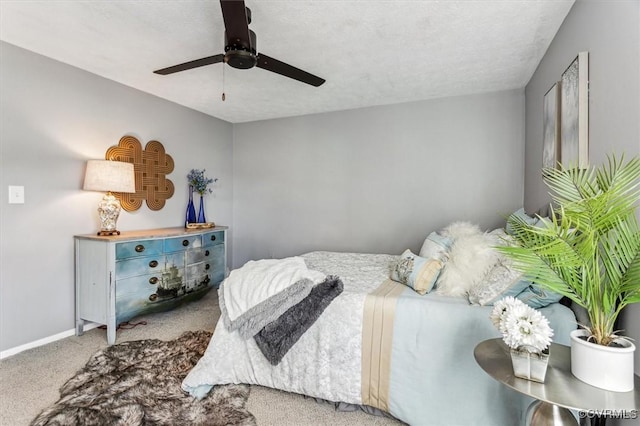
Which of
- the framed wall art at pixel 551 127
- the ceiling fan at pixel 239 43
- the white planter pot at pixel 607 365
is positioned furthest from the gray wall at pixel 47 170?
the framed wall art at pixel 551 127

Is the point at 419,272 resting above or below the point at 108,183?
below

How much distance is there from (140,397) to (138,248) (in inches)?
53.8

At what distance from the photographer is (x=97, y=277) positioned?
275 cm

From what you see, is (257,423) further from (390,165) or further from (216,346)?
(390,165)

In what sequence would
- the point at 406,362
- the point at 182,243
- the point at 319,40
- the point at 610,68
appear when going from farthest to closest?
the point at 182,243 < the point at 319,40 < the point at 406,362 < the point at 610,68

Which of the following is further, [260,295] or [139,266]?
[139,266]

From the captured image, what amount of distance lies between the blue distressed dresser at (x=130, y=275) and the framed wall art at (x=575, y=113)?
10.4 feet

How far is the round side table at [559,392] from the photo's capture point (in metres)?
0.92

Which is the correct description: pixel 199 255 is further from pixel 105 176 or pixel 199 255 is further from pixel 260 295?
pixel 260 295

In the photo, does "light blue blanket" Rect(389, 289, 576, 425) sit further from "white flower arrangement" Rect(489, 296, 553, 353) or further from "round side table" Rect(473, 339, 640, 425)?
"white flower arrangement" Rect(489, 296, 553, 353)

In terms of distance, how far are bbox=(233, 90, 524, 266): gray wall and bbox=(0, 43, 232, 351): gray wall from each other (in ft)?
5.34

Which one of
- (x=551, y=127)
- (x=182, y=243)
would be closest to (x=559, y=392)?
(x=551, y=127)

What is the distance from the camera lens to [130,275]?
283 centimetres

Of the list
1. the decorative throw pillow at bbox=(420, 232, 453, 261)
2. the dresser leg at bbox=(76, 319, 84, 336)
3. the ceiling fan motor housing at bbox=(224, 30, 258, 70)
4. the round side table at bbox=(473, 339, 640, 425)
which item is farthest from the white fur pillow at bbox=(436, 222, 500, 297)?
the dresser leg at bbox=(76, 319, 84, 336)
